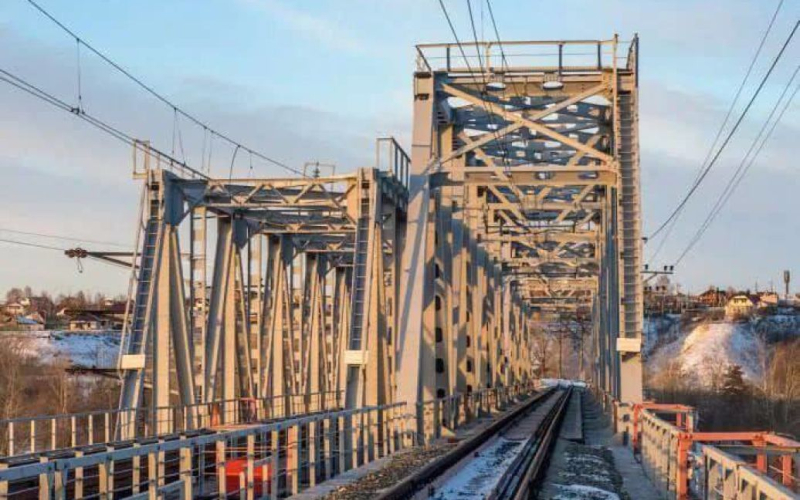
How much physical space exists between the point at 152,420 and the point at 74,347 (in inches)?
2729

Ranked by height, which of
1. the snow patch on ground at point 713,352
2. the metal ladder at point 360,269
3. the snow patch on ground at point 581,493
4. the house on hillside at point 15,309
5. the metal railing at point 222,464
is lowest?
the snow patch on ground at point 713,352

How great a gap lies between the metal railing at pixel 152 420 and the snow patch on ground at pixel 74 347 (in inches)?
1335

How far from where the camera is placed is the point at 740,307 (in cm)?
12506

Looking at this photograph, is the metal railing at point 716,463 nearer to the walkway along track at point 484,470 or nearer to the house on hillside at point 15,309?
the walkway along track at point 484,470

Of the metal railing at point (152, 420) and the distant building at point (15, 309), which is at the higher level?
the distant building at point (15, 309)

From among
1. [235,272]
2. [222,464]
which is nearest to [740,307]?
[235,272]

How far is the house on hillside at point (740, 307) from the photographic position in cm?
11394

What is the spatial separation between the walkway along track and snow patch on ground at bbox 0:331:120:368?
61.9 meters

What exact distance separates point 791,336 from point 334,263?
2259 inches

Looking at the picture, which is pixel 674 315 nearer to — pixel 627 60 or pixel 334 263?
pixel 334 263

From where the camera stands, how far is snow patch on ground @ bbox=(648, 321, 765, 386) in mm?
86806

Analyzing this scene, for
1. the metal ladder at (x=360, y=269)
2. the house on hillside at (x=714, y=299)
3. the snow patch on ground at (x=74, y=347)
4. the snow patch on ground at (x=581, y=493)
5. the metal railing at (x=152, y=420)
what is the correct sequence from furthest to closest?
the house on hillside at (x=714, y=299), the snow patch on ground at (x=74, y=347), the metal ladder at (x=360, y=269), the metal railing at (x=152, y=420), the snow patch on ground at (x=581, y=493)

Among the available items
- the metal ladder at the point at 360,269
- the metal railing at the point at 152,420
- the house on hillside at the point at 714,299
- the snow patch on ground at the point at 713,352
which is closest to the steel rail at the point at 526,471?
the metal ladder at the point at 360,269

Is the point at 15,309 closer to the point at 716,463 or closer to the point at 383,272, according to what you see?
the point at 383,272
